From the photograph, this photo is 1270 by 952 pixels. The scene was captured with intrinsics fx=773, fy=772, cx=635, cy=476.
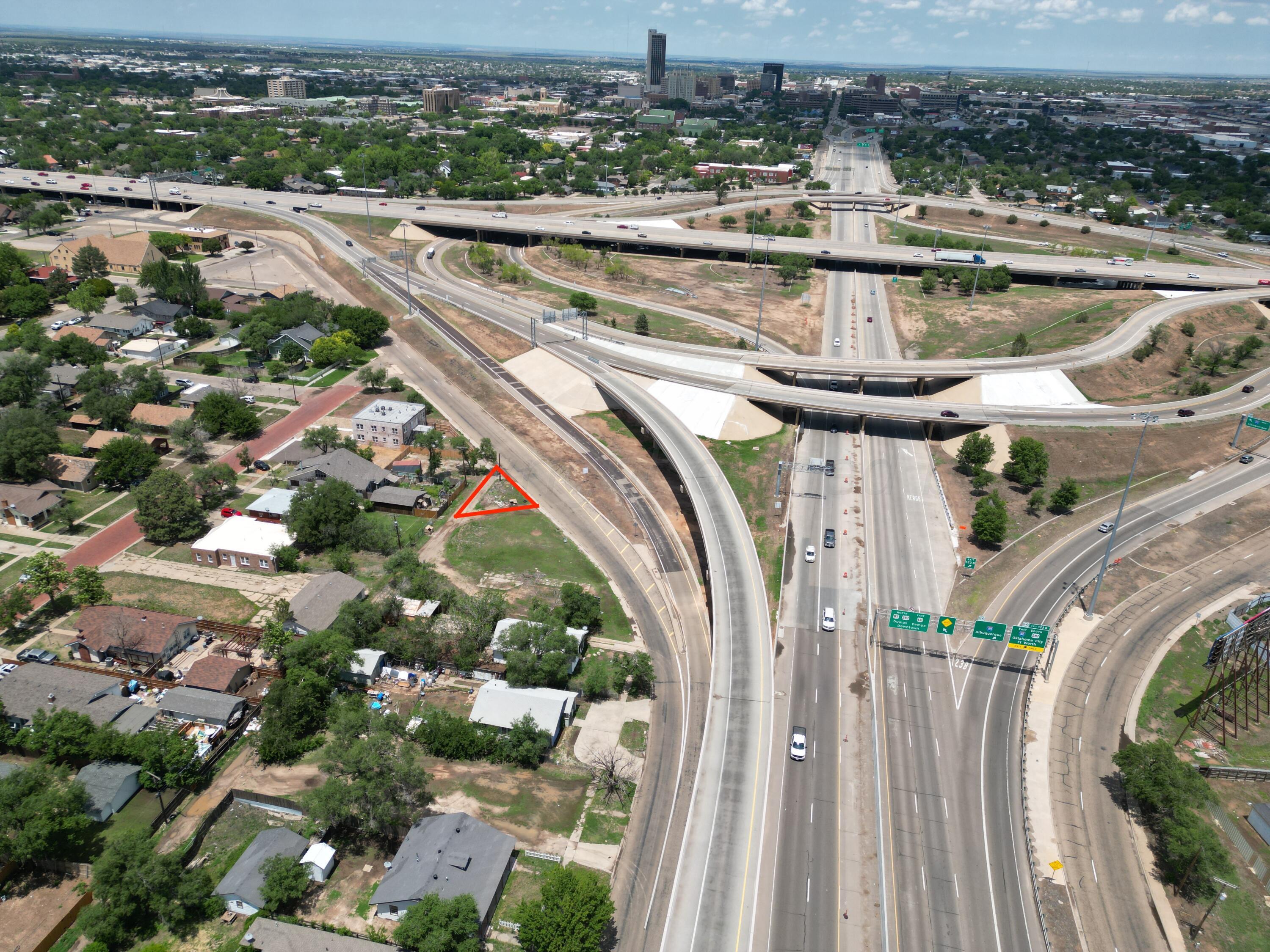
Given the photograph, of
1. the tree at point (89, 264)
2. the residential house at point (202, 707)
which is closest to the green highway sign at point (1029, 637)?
the residential house at point (202, 707)

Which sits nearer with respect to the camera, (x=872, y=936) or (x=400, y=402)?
(x=872, y=936)

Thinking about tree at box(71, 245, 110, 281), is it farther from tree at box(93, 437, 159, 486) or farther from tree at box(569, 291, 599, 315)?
tree at box(569, 291, 599, 315)

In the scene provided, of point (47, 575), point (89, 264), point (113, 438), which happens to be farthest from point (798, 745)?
point (89, 264)

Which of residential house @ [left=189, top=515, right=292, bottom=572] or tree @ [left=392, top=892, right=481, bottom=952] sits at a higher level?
residential house @ [left=189, top=515, right=292, bottom=572]

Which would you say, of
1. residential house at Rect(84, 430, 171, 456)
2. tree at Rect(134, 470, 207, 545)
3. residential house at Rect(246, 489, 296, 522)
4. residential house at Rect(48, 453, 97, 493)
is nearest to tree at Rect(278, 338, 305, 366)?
residential house at Rect(84, 430, 171, 456)

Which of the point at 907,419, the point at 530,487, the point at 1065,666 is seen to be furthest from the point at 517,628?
the point at 907,419

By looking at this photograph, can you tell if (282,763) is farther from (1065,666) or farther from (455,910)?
(1065,666)
